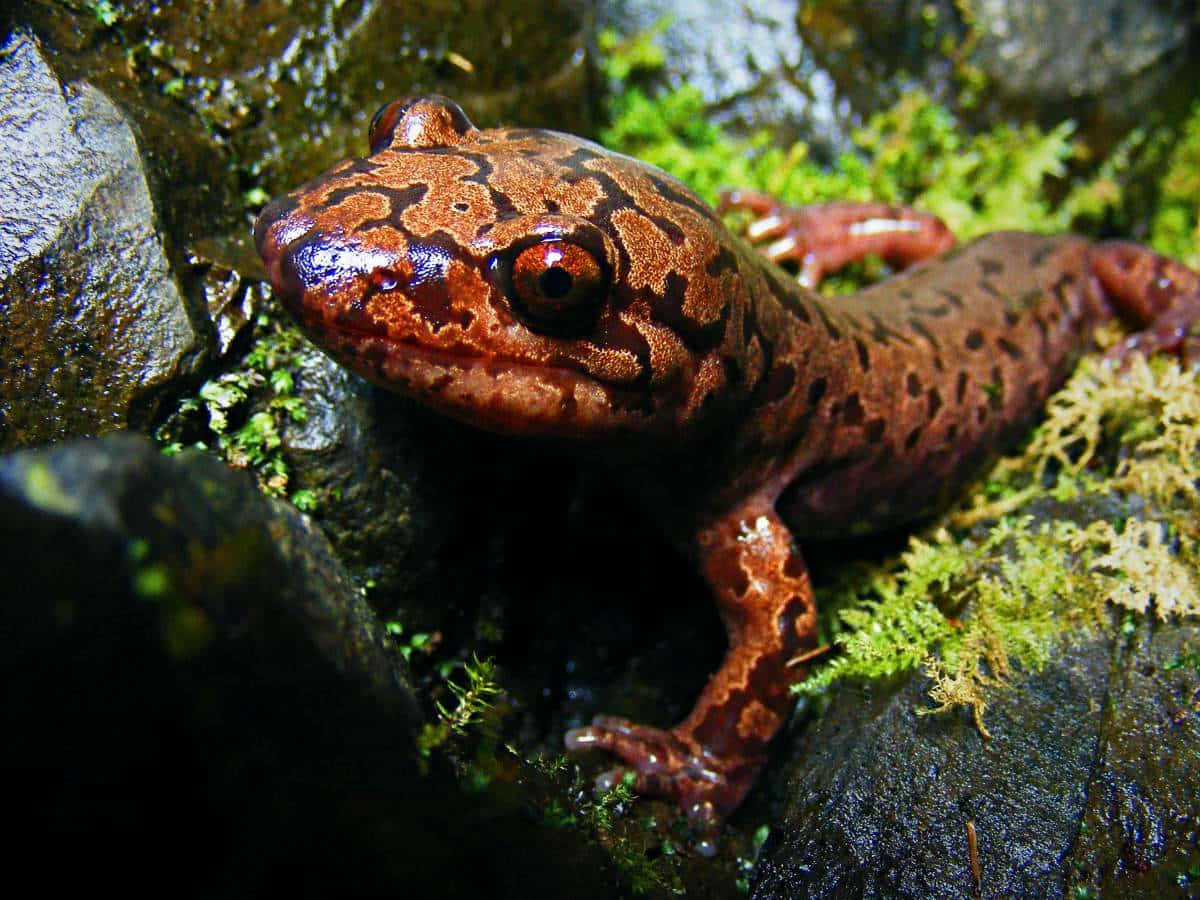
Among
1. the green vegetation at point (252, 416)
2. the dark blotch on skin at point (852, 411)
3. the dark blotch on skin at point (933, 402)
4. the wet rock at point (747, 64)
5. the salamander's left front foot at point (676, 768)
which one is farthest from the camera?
the wet rock at point (747, 64)

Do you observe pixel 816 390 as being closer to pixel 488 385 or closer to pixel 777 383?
pixel 777 383

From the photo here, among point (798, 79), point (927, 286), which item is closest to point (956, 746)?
Result: point (927, 286)

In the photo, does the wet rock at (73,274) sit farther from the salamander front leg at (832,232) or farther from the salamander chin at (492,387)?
the salamander front leg at (832,232)

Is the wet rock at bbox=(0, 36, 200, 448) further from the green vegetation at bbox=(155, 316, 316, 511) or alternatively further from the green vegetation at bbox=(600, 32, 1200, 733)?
the green vegetation at bbox=(600, 32, 1200, 733)

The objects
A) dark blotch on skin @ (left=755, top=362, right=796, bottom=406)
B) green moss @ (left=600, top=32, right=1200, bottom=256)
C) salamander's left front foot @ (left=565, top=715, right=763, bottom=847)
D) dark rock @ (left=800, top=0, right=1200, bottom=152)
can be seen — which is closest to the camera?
salamander's left front foot @ (left=565, top=715, right=763, bottom=847)

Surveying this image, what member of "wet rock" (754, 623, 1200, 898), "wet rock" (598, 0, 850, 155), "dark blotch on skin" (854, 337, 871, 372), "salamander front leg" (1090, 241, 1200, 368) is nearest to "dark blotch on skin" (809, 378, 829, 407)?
"dark blotch on skin" (854, 337, 871, 372)

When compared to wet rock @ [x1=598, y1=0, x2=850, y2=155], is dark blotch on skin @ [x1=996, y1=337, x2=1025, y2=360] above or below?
below

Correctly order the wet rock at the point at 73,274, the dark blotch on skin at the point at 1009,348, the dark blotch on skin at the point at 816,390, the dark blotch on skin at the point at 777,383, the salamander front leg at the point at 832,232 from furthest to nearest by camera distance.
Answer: the salamander front leg at the point at 832,232 → the dark blotch on skin at the point at 1009,348 → the dark blotch on skin at the point at 816,390 → the dark blotch on skin at the point at 777,383 → the wet rock at the point at 73,274

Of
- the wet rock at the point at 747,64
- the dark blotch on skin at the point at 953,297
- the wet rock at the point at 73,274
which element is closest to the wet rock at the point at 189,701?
the wet rock at the point at 73,274
